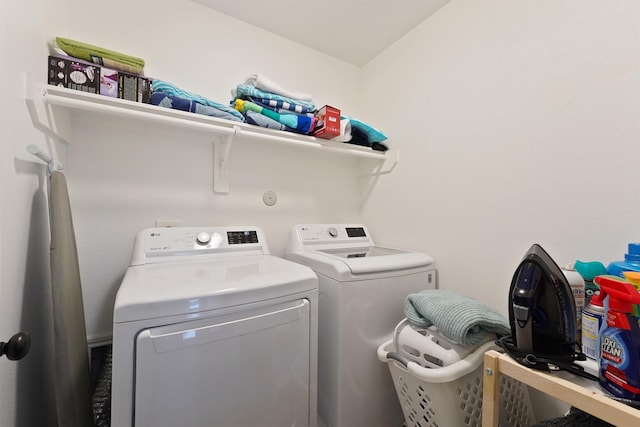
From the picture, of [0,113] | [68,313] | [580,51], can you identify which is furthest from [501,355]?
[0,113]

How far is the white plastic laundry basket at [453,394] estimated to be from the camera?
0.86 metres

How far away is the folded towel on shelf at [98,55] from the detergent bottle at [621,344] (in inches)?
68.6

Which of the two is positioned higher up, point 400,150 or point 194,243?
point 400,150

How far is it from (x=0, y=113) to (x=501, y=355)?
57.3 inches

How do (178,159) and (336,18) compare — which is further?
(336,18)

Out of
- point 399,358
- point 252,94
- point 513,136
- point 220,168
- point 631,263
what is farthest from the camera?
point 220,168

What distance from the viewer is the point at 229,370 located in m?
0.79

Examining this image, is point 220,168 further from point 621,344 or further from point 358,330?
point 621,344

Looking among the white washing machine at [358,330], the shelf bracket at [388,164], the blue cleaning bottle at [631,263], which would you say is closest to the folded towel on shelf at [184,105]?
the white washing machine at [358,330]

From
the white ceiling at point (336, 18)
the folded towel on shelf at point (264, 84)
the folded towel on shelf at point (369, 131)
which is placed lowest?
the folded towel on shelf at point (369, 131)

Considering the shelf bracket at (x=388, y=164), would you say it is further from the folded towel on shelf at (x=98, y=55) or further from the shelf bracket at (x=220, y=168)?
the folded towel on shelf at (x=98, y=55)

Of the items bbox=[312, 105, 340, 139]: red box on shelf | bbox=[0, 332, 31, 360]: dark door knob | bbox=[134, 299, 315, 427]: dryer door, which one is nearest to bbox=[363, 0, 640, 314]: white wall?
bbox=[312, 105, 340, 139]: red box on shelf

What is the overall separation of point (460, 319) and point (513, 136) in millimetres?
834

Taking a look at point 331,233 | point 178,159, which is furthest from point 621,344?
point 178,159
